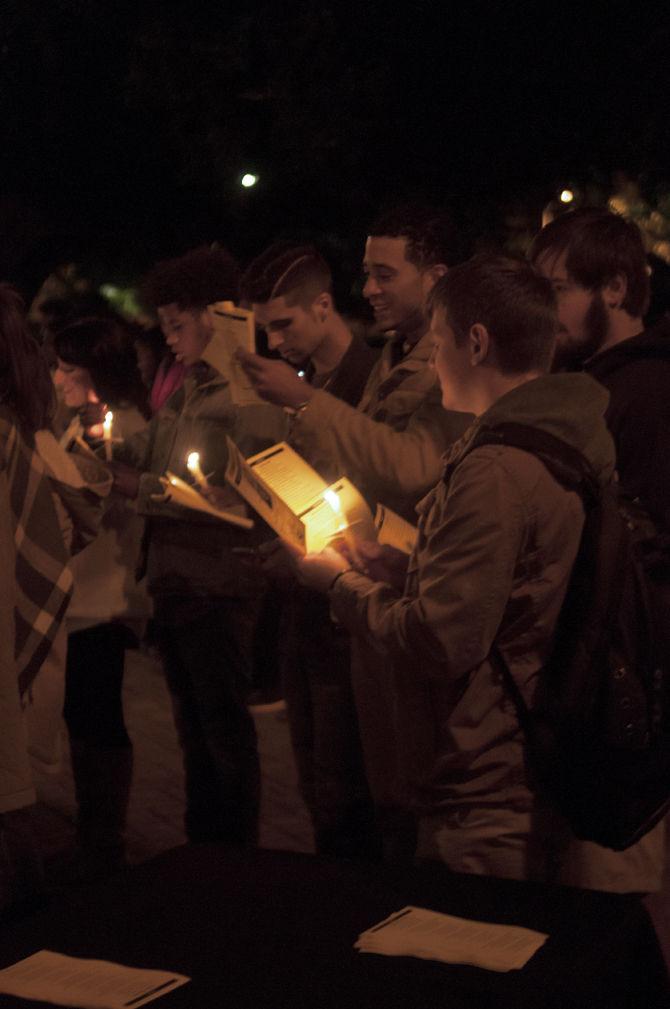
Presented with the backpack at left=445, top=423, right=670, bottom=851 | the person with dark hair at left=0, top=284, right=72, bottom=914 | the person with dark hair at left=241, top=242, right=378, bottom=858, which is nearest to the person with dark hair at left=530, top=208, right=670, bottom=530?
the backpack at left=445, top=423, right=670, bottom=851

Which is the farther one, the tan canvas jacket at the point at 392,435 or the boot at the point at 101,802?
the boot at the point at 101,802

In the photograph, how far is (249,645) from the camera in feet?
15.7

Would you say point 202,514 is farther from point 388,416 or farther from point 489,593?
point 489,593

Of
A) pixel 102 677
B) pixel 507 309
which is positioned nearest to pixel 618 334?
pixel 507 309

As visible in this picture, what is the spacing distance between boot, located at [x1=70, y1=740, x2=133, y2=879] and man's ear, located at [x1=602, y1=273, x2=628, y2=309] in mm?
2376

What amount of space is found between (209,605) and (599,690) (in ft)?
7.40

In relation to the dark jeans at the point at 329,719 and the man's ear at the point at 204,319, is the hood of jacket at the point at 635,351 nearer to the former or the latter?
the dark jeans at the point at 329,719

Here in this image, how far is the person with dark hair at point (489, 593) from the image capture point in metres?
2.62

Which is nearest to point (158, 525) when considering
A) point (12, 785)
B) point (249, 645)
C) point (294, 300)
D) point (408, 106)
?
point (249, 645)

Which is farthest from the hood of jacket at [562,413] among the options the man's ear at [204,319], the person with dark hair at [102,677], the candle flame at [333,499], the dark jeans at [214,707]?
the man's ear at [204,319]

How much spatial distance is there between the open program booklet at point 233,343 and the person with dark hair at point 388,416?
0.05 metres

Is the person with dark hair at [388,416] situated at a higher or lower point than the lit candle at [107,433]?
higher

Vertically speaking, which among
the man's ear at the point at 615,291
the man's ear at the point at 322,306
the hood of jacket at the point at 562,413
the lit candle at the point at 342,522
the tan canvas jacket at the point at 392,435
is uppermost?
the man's ear at the point at 615,291

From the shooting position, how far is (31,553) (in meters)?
3.61
